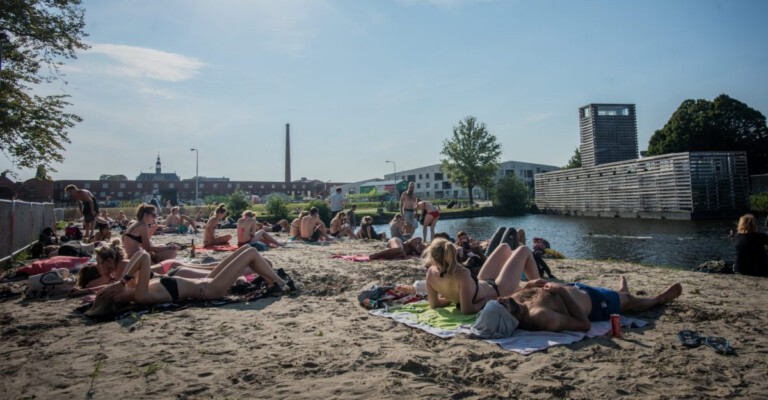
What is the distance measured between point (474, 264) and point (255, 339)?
3.80 m

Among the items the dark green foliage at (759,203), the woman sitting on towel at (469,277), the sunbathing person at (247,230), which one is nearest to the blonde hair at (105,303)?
the woman sitting on towel at (469,277)

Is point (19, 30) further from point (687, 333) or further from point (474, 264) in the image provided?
point (687, 333)

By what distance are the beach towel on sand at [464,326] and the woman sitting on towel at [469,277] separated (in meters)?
0.17

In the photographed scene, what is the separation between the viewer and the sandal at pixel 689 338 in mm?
4004

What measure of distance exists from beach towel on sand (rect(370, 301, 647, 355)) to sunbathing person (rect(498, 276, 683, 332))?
0.08 m

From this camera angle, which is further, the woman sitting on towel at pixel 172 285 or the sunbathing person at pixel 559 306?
the woman sitting on towel at pixel 172 285

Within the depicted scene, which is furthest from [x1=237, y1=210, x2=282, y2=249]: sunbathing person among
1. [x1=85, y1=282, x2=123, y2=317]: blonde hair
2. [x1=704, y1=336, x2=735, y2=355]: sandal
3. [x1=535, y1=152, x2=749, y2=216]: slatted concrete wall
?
[x1=535, y1=152, x2=749, y2=216]: slatted concrete wall

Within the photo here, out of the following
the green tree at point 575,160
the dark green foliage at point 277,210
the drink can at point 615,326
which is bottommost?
the drink can at point 615,326

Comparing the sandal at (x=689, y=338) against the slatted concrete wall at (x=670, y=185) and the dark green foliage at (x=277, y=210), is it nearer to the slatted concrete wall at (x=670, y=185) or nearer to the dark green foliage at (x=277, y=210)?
the dark green foliage at (x=277, y=210)

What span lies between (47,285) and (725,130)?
175ft

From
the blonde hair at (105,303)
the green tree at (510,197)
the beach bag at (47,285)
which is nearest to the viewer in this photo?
the blonde hair at (105,303)

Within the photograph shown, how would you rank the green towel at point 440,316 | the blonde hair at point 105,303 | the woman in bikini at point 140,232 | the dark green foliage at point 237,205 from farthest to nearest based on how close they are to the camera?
the dark green foliage at point 237,205 < the woman in bikini at point 140,232 < the blonde hair at point 105,303 < the green towel at point 440,316

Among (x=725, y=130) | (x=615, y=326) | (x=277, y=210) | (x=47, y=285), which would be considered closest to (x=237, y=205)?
(x=277, y=210)

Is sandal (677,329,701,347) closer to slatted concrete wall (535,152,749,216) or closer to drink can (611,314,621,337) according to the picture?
drink can (611,314,621,337)
